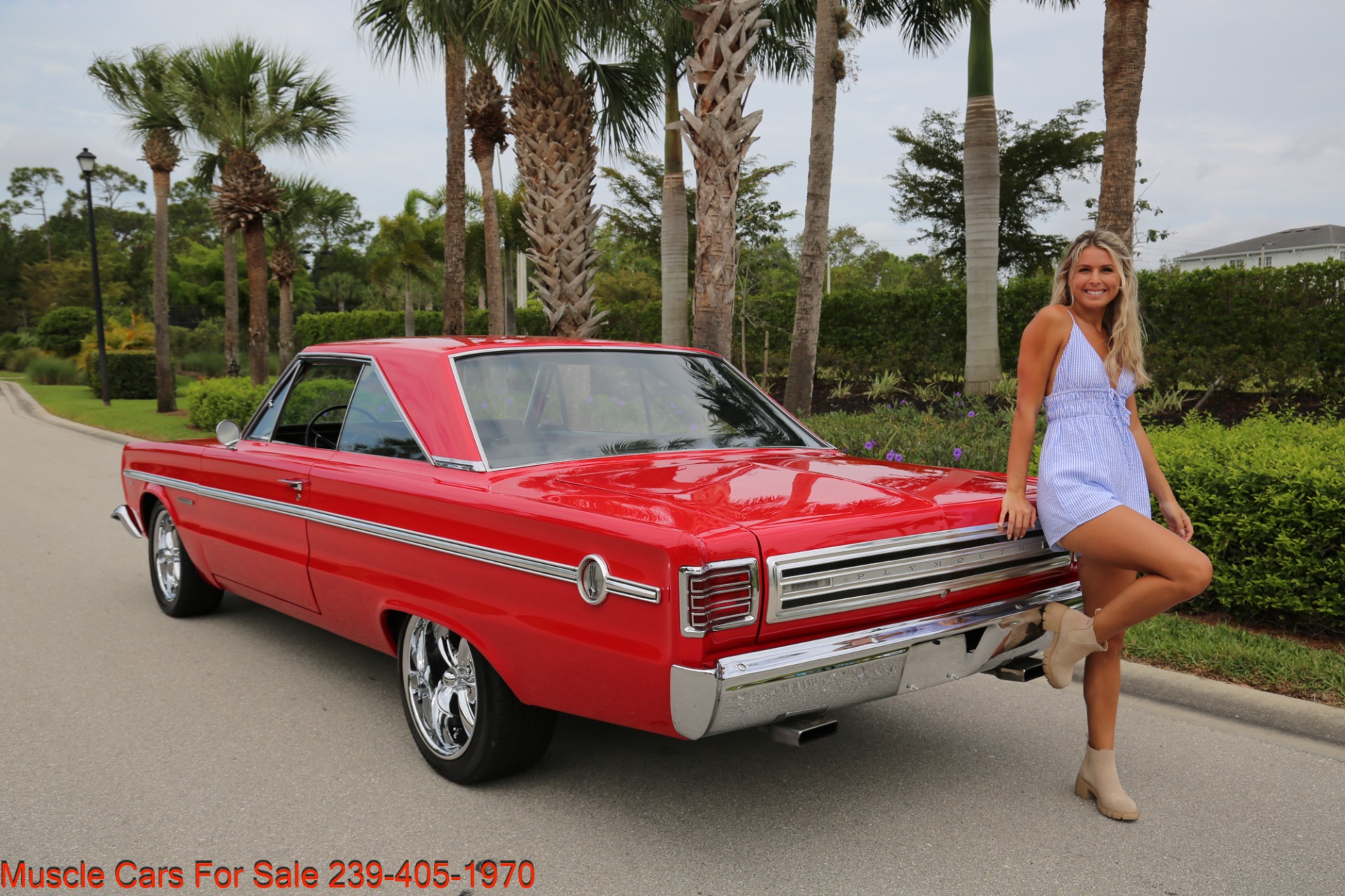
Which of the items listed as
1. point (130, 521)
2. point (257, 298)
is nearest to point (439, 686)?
point (130, 521)

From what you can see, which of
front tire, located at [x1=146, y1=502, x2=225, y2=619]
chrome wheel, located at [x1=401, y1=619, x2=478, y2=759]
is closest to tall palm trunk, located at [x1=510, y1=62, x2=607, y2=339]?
front tire, located at [x1=146, y1=502, x2=225, y2=619]

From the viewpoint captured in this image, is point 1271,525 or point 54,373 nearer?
point 1271,525

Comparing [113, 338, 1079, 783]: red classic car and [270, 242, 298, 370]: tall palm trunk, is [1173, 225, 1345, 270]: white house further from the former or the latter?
[113, 338, 1079, 783]: red classic car

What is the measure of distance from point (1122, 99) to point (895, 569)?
7.54 m

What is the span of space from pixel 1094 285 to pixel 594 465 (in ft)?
6.00

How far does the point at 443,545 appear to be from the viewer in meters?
3.44

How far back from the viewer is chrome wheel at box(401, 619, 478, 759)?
3.60 metres

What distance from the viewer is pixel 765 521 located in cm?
284

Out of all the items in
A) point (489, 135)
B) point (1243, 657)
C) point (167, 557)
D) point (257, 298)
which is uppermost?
point (489, 135)

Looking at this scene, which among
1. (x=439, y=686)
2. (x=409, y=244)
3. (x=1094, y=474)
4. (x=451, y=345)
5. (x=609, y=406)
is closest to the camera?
(x=1094, y=474)

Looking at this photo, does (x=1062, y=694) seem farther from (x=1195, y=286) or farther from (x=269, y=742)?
(x=1195, y=286)

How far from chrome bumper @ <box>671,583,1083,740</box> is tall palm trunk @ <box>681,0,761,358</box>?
257 inches

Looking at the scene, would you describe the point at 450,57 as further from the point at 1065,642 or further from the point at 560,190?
the point at 1065,642

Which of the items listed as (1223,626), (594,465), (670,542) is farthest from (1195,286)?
(670,542)
